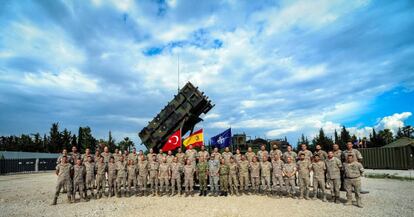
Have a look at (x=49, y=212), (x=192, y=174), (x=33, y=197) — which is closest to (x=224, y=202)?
(x=192, y=174)

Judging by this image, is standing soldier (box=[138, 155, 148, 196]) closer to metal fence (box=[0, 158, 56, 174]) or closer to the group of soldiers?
the group of soldiers

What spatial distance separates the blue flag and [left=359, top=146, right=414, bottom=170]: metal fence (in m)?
15.9

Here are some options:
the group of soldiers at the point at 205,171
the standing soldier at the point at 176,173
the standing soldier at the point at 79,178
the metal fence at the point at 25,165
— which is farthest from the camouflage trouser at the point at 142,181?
the metal fence at the point at 25,165

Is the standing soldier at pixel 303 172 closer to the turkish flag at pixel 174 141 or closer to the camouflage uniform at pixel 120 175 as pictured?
the turkish flag at pixel 174 141

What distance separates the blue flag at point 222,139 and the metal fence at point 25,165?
2069 centimetres

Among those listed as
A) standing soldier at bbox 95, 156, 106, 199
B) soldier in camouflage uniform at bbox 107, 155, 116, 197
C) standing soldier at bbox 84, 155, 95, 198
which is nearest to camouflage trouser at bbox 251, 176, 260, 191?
soldier in camouflage uniform at bbox 107, 155, 116, 197

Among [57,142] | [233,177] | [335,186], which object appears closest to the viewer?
[335,186]

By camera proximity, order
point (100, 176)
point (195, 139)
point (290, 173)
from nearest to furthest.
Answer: point (290, 173) < point (100, 176) < point (195, 139)

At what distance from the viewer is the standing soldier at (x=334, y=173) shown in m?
8.71

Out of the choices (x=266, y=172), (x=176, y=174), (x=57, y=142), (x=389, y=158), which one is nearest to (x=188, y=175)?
(x=176, y=174)

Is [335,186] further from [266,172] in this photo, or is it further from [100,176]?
[100,176]

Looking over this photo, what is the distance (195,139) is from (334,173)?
605 cm

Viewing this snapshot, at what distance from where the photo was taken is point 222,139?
12.8 meters

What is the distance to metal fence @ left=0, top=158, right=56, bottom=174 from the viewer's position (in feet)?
77.6
